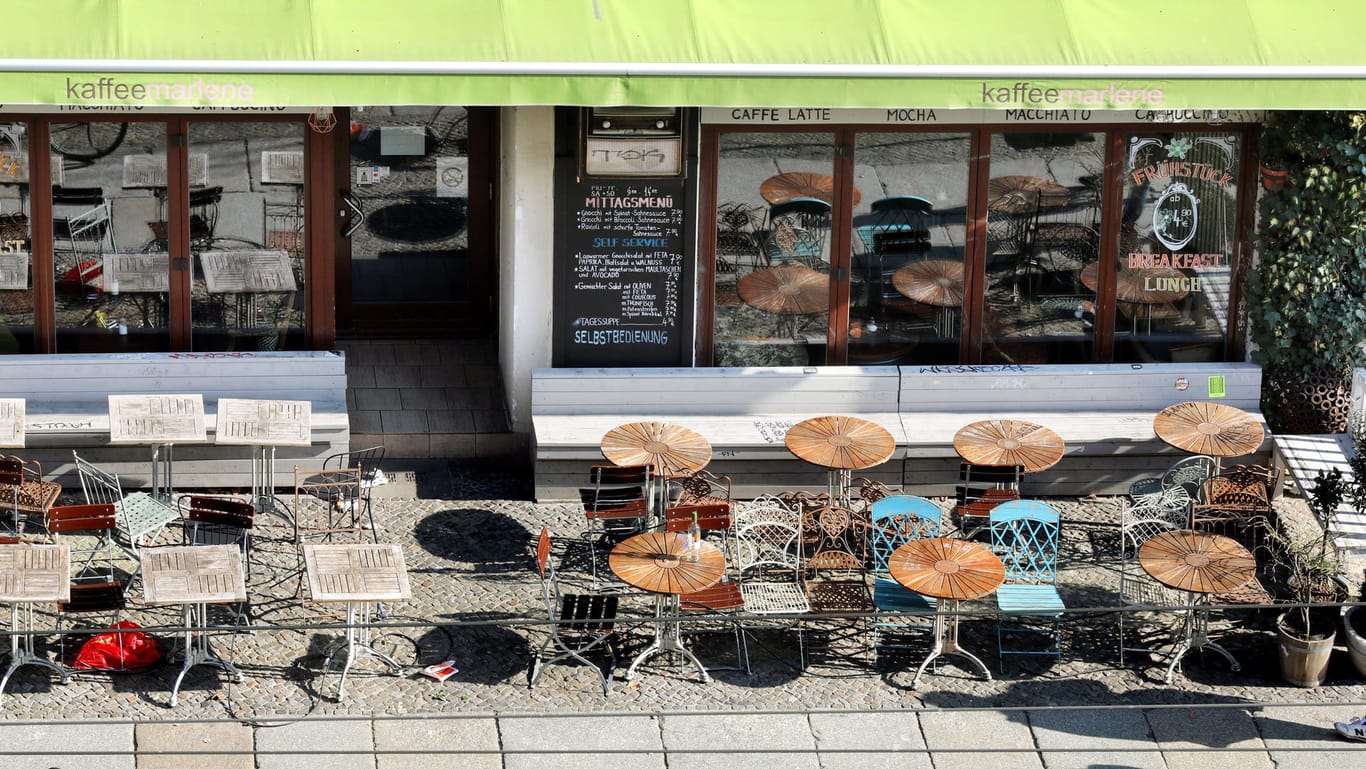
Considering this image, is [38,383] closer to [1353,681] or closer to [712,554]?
[712,554]

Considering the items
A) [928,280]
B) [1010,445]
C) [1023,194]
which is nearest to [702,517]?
[1010,445]

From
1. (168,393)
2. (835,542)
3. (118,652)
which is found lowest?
(118,652)

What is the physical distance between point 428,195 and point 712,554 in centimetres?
588

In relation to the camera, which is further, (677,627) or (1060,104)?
(1060,104)

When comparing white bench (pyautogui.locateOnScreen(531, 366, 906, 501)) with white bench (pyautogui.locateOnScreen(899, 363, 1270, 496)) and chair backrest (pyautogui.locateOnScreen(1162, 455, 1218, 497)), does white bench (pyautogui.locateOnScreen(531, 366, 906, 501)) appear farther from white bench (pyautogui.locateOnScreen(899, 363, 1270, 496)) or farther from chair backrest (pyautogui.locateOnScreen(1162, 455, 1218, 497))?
chair backrest (pyautogui.locateOnScreen(1162, 455, 1218, 497))

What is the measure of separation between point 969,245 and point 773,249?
1.59 meters

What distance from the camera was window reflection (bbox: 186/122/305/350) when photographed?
1493cm

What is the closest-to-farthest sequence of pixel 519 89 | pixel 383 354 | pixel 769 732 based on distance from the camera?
pixel 769 732, pixel 519 89, pixel 383 354

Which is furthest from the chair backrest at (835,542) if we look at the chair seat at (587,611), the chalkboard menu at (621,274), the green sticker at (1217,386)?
the green sticker at (1217,386)

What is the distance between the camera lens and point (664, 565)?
40.2 feet

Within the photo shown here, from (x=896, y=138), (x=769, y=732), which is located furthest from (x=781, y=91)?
(x=769, y=732)

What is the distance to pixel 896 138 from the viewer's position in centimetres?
1518

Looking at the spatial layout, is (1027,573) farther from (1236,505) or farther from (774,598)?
(1236,505)

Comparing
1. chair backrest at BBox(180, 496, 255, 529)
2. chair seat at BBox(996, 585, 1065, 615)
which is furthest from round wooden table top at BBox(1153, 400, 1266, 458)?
chair backrest at BBox(180, 496, 255, 529)
